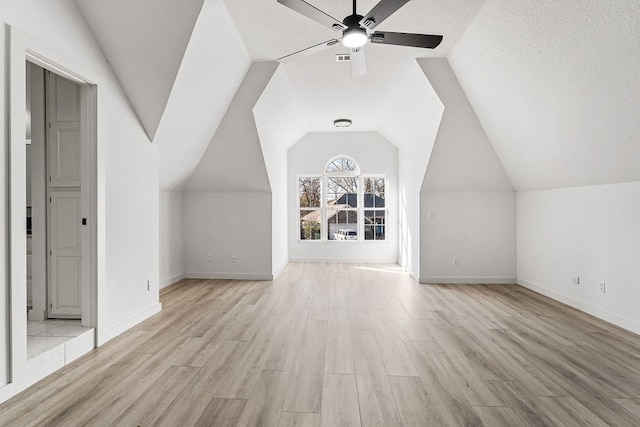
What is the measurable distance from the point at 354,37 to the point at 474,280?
4.62m

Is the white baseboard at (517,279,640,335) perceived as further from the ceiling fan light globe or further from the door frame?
the door frame

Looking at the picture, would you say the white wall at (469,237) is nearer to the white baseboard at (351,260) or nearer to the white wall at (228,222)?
the white baseboard at (351,260)

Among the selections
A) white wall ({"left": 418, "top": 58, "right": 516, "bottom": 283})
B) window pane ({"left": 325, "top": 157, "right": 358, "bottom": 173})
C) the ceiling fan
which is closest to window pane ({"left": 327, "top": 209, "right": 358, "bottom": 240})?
window pane ({"left": 325, "top": 157, "right": 358, "bottom": 173})

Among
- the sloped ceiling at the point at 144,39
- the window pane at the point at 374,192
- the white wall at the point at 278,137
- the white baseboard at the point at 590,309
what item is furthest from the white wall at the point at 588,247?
the sloped ceiling at the point at 144,39

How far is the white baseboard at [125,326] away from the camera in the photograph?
299 cm

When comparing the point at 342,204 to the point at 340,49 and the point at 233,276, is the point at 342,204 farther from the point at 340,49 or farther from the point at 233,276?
the point at 340,49

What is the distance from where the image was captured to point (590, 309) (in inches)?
152

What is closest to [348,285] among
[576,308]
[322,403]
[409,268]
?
[409,268]

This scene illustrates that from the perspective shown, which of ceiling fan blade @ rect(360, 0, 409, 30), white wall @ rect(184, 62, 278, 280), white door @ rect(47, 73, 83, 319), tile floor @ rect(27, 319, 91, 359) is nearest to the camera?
ceiling fan blade @ rect(360, 0, 409, 30)

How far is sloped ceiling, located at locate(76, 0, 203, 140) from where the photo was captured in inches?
110

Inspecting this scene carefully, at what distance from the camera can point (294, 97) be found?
5227 millimetres

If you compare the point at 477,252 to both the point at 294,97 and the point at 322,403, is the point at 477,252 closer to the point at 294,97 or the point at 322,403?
the point at 294,97

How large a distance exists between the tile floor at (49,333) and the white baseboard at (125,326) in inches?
6.4

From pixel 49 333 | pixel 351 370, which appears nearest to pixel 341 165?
pixel 351 370
